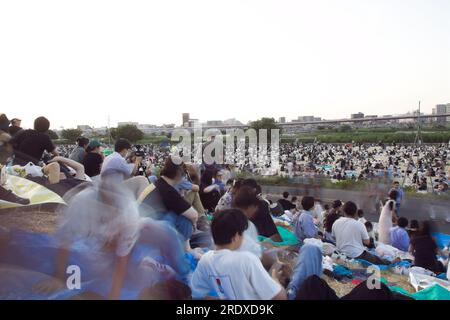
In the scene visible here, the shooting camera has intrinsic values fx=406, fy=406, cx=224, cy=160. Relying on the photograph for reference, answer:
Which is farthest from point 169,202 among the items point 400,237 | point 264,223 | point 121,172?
point 400,237

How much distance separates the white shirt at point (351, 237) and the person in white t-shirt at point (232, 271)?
11.5ft

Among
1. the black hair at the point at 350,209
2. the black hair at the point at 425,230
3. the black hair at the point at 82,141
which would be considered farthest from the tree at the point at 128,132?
the black hair at the point at 425,230

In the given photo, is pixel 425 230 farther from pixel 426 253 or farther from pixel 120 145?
pixel 120 145

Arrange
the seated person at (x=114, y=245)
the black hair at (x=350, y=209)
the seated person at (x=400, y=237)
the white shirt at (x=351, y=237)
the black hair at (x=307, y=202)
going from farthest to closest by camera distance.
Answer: the seated person at (x=400, y=237)
the black hair at (x=307, y=202)
the black hair at (x=350, y=209)
the white shirt at (x=351, y=237)
the seated person at (x=114, y=245)

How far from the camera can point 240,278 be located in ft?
7.87

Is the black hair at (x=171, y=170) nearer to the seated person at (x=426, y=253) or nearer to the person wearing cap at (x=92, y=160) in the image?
the person wearing cap at (x=92, y=160)

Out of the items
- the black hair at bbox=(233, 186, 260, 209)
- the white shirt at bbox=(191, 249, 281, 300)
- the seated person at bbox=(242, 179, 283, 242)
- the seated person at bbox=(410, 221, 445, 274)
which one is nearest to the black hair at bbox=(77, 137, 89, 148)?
the seated person at bbox=(242, 179, 283, 242)

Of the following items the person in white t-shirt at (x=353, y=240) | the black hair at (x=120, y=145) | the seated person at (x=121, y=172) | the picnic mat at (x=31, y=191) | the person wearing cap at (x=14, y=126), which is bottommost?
the person in white t-shirt at (x=353, y=240)

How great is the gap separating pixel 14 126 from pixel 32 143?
1201mm

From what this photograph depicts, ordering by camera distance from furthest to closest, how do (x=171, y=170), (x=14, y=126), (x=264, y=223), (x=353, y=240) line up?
1. (x=14, y=126)
2. (x=353, y=240)
3. (x=264, y=223)
4. (x=171, y=170)

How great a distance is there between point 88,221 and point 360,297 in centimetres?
214

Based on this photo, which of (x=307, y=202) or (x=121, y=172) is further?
(x=307, y=202)

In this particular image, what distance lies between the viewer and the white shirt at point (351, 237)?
5.70m
